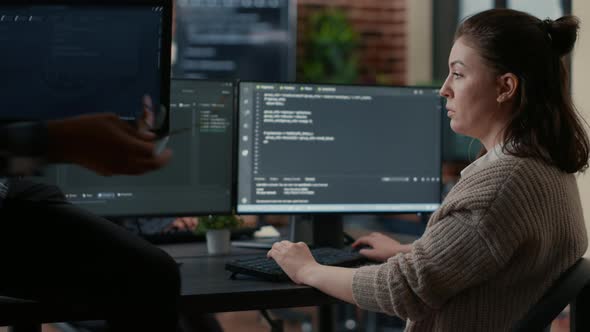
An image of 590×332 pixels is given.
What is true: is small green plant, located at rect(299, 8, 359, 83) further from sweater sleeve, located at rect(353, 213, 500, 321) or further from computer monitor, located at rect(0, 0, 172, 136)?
sweater sleeve, located at rect(353, 213, 500, 321)

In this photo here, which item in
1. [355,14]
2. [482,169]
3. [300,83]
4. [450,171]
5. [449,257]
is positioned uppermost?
[355,14]

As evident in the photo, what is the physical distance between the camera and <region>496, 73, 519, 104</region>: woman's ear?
1397 mm

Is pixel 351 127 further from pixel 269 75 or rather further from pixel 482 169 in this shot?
pixel 269 75

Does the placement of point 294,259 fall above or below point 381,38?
below

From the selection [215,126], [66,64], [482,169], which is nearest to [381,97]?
[215,126]

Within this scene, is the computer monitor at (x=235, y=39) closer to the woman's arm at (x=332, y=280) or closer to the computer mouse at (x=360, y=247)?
the computer mouse at (x=360, y=247)

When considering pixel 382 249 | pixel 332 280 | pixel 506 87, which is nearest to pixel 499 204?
pixel 506 87

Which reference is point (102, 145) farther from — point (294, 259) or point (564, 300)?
point (564, 300)

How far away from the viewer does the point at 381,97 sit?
208 centimetres

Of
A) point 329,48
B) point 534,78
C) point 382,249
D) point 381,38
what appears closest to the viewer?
point 534,78

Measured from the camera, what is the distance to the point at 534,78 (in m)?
1.39

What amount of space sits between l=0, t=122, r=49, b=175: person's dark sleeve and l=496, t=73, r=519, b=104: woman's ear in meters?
0.80

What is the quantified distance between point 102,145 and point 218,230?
0.94 meters

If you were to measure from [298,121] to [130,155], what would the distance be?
943 millimetres
